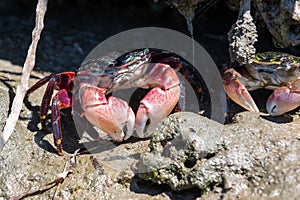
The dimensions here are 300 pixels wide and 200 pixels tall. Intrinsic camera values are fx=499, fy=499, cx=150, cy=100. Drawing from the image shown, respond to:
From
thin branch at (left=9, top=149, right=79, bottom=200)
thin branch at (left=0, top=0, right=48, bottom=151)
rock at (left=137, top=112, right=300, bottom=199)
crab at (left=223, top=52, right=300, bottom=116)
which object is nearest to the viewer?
rock at (left=137, top=112, right=300, bottom=199)

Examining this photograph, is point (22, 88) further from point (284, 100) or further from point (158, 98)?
point (284, 100)

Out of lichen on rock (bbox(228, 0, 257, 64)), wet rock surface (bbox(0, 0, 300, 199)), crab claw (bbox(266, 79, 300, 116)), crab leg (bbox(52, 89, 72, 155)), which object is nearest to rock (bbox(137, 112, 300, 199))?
wet rock surface (bbox(0, 0, 300, 199))

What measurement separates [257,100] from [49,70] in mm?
2146

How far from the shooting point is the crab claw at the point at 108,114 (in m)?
3.76

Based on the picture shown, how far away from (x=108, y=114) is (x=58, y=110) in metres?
0.45

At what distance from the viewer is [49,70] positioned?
5094 millimetres

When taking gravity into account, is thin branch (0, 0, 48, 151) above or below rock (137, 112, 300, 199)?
above

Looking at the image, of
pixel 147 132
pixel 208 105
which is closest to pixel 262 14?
pixel 208 105

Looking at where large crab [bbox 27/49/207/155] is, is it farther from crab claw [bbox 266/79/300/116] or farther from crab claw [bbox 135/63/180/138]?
crab claw [bbox 266/79/300/116]

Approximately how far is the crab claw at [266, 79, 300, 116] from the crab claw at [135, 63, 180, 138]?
2.42 feet

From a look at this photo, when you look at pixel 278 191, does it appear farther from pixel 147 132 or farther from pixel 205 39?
pixel 205 39

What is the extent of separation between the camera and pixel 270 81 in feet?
13.3

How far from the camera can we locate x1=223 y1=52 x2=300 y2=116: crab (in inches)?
147

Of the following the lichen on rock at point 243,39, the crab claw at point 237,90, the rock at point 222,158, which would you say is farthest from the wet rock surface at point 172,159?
the lichen on rock at point 243,39
